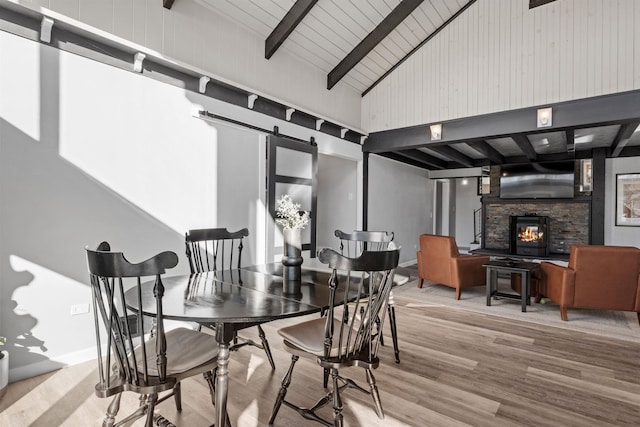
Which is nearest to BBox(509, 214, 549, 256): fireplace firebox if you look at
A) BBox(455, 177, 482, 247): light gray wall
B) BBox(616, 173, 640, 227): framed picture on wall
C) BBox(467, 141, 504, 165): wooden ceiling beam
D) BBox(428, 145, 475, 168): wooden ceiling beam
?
BBox(616, 173, 640, 227): framed picture on wall

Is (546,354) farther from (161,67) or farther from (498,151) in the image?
(498,151)

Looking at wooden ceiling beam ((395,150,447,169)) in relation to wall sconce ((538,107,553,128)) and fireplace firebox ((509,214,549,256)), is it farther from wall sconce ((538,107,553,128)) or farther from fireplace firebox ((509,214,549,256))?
wall sconce ((538,107,553,128))

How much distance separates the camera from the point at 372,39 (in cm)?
478

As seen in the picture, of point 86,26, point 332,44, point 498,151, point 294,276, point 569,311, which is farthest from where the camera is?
point 498,151

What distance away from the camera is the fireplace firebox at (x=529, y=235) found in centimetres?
766

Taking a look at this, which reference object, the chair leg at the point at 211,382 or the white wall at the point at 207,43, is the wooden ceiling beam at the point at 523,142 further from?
the chair leg at the point at 211,382

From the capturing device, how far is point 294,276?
2.19 metres

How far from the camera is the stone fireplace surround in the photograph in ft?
24.0

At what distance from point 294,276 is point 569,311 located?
3.92 meters

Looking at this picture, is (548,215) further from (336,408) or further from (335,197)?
(336,408)

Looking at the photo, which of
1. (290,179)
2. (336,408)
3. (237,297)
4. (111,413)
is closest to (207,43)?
(290,179)

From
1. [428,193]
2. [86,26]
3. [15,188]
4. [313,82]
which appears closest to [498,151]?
[428,193]

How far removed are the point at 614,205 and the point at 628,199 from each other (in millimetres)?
240

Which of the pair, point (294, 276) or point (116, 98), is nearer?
point (294, 276)
